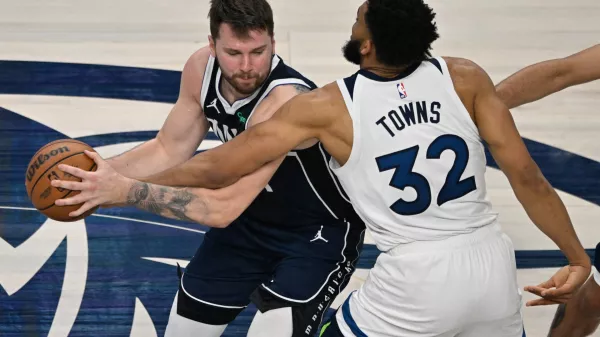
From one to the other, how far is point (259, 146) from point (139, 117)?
2.11 m

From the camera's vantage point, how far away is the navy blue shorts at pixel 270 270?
12.2ft

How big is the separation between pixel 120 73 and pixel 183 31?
1.90 feet

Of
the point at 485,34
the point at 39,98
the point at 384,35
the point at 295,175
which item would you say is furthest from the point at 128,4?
the point at 384,35

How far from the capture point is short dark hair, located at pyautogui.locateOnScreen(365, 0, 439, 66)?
3.20 metres

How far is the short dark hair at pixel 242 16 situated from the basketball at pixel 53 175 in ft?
2.33

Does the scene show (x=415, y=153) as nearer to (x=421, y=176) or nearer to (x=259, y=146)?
(x=421, y=176)

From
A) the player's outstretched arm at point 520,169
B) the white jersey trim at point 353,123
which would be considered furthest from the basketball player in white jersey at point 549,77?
the white jersey trim at point 353,123

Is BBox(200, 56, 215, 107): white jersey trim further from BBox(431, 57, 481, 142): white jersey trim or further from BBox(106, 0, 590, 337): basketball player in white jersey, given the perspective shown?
BBox(431, 57, 481, 142): white jersey trim

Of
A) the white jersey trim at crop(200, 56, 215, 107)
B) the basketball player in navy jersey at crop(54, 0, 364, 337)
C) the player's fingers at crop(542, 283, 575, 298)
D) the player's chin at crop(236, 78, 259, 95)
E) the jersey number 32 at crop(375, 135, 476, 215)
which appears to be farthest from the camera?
the white jersey trim at crop(200, 56, 215, 107)

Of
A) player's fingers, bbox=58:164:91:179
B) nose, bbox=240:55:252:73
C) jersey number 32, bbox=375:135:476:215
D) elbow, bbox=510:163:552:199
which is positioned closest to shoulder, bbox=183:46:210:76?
nose, bbox=240:55:252:73

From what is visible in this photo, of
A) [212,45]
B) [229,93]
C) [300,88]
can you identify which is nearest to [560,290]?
[300,88]

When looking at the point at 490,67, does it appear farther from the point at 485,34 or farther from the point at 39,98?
the point at 39,98

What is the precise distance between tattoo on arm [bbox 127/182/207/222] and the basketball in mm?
179

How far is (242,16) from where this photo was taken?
354 centimetres
